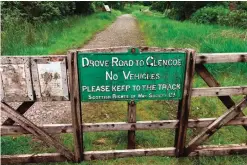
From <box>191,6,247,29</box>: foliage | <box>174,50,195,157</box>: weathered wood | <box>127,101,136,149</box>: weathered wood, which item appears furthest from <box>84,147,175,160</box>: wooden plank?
<box>191,6,247,29</box>: foliage

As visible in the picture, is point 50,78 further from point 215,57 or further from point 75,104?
point 215,57

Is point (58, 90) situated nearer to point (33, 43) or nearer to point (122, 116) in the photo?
point (122, 116)

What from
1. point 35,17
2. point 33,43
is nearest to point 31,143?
point 33,43

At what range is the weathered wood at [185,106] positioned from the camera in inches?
143

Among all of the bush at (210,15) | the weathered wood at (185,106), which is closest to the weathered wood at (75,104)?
the weathered wood at (185,106)

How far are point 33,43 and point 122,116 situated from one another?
5955 millimetres

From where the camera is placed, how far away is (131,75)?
3.62 m

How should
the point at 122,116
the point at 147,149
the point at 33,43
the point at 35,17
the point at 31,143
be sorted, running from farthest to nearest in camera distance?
1. the point at 35,17
2. the point at 33,43
3. the point at 122,116
4. the point at 31,143
5. the point at 147,149

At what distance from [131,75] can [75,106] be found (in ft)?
2.72

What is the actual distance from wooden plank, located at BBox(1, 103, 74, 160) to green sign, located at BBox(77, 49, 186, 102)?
754mm

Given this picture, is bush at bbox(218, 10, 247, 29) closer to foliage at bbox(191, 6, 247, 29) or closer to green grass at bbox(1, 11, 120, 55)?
foliage at bbox(191, 6, 247, 29)

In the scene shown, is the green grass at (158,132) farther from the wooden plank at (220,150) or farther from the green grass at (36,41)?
the green grass at (36,41)

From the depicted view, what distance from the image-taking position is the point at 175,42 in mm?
10344

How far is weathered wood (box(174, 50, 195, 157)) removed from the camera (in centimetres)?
364
